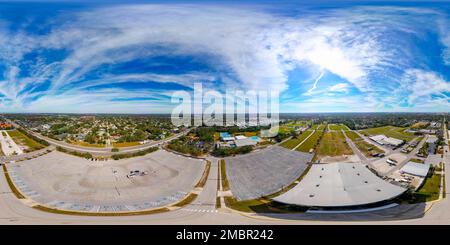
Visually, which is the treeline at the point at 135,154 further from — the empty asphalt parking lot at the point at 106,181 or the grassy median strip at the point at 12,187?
the grassy median strip at the point at 12,187

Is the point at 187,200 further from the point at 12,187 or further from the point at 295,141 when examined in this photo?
the point at 12,187

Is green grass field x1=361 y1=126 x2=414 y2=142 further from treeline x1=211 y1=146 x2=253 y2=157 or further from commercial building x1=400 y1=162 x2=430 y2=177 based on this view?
treeline x1=211 y1=146 x2=253 y2=157

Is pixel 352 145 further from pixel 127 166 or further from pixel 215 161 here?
pixel 127 166

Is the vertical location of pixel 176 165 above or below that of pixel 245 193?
above

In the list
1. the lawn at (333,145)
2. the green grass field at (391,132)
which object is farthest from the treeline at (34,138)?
the green grass field at (391,132)

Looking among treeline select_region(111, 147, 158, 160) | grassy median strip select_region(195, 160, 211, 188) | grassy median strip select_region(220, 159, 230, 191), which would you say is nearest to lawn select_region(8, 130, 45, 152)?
treeline select_region(111, 147, 158, 160)
